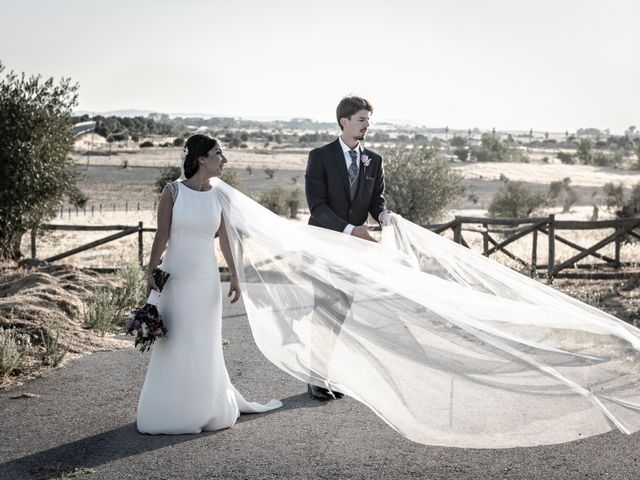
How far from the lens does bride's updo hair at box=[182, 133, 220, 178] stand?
7098 mm

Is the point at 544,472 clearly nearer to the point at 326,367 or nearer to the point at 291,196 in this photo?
the point at 326,367

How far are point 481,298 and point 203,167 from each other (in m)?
2.42

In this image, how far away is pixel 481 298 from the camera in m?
6.89

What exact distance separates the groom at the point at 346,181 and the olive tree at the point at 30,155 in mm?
12984

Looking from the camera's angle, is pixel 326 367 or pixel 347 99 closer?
pixel 326 367

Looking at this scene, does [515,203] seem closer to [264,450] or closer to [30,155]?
[30,155]

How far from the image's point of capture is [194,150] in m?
7.10

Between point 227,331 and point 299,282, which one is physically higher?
point 299,282

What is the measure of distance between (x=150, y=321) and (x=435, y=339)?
2205 mm

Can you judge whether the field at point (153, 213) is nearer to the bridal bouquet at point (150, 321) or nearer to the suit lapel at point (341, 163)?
the bridal bouquet at point (150, 321)

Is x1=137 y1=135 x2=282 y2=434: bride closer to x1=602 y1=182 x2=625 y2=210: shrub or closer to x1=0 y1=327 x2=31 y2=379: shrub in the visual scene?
x1=0 y1=327 x2=31 y2=379: shrub

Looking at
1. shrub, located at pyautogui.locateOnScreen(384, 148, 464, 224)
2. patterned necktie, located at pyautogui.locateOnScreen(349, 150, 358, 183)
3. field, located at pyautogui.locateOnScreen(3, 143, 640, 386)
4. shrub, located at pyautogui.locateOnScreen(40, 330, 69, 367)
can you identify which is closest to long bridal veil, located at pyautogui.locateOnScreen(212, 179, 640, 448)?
patterned necktie, located at pyautogui.locateOnScreen(349, 150, 358, 183)

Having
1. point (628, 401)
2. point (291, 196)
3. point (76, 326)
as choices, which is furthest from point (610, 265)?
point (291, 196)

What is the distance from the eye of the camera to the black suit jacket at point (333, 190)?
8.06 metres
